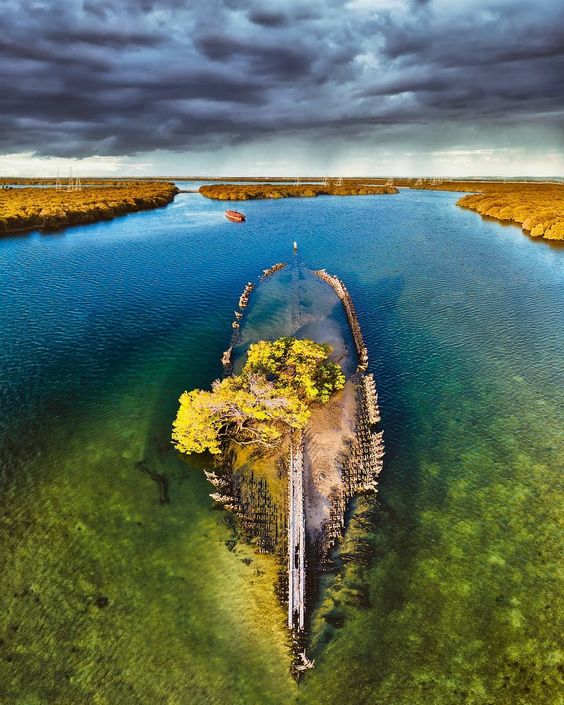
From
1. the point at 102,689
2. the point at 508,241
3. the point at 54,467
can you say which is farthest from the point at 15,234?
the point at 508,241

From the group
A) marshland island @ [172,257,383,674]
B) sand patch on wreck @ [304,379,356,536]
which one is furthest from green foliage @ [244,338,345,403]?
sand patch on wreck @ [304,379,356,536]

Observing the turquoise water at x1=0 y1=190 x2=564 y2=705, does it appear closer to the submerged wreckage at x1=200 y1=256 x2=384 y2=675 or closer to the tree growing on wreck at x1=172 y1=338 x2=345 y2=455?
the submerged wreckage at x1=200 y1=256 x2=384 y2=675

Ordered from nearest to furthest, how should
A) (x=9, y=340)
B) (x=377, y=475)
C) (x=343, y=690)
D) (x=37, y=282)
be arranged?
(x=343, y=690) → (x=377, y=475) → (x=9, y=340) → (x=37, y=282)

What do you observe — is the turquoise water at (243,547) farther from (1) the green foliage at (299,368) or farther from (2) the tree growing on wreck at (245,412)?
(1) the green foliage at (299,368)

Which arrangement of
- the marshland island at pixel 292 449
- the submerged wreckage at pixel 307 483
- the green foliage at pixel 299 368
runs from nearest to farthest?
the submerged wreckage at pixel 307 483
the marshland island at pixel 292 449
the green foliage at pixel 299 368

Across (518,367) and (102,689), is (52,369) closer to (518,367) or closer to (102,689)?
(102,689)

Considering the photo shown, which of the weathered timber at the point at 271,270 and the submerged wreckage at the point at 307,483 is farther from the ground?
the weathered timber at the point at 271,270

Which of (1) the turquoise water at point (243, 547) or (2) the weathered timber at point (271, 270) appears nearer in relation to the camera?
(1) the turquoise water at point (243, 547)

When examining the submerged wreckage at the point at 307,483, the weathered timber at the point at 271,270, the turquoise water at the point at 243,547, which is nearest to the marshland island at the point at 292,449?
→ the submerged wreckage at the point at 307,483

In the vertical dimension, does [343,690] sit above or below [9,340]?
below
